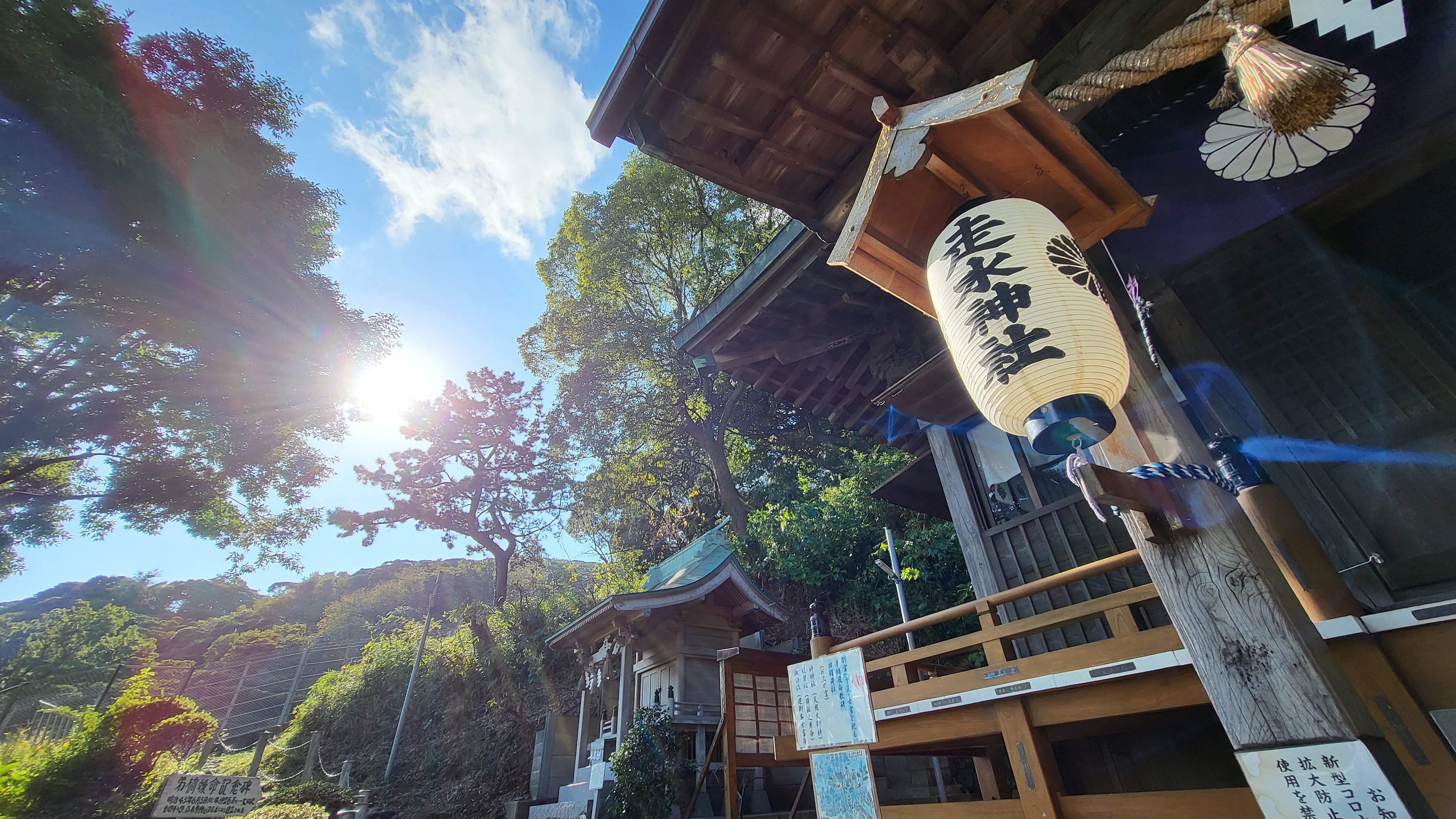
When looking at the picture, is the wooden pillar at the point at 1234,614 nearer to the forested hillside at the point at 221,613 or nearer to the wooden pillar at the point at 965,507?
the wooden pillar at the point at 965,507

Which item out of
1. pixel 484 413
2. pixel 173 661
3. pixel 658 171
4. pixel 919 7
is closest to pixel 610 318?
pixel 658 171

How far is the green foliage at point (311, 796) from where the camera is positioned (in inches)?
465

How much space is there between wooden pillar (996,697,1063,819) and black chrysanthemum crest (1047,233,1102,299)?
2.91 meters

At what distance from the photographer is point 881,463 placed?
13.4m

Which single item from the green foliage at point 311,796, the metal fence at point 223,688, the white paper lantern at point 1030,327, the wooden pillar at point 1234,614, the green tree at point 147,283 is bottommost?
the green foliage at point 311,796

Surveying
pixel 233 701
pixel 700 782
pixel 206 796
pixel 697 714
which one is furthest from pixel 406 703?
pixel 700 782

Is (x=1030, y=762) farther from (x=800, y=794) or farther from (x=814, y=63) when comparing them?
(x=814, y=63)

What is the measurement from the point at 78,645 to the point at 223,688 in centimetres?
608

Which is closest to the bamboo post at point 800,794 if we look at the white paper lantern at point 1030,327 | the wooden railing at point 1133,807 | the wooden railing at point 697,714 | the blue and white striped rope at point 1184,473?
the wooden railing at point 1133,807

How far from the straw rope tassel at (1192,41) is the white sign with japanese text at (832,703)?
14.5 ft

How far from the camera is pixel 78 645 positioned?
78.1 ft

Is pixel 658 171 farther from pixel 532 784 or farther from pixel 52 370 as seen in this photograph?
pixel 532 784

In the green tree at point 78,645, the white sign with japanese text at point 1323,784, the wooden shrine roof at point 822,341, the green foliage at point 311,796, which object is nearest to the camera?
the white sign with japanese text at point 1323,784

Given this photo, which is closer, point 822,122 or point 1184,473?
point 1184,473
